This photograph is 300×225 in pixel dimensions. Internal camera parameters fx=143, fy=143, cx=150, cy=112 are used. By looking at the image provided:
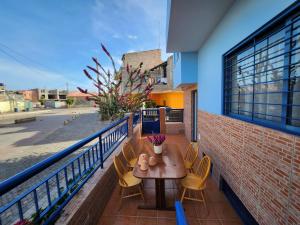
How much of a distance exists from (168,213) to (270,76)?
2477mm

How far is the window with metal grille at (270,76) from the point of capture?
4.58 ft

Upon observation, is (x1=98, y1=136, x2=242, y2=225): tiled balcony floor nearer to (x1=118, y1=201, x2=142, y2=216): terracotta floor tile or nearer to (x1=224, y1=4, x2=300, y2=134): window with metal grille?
(x1=118, y1=201, x2=142, y2=216): terracotta floor tile

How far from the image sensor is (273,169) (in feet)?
4.97

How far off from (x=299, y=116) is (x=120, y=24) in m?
8.83

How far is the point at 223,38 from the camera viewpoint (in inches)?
109

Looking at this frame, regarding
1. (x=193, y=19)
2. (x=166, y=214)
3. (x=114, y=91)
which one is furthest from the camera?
(x=114, y=91)

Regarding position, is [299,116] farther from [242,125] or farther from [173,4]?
[173,4]

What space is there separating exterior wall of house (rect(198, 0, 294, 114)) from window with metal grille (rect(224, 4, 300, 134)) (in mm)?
129

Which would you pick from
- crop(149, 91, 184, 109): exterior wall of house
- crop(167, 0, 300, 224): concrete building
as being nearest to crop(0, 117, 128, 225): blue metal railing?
crop(167, 0, 300, 224): concrete building

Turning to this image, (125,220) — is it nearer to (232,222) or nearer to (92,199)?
(92,199)

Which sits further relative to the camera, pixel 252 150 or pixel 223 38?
pixel 223 38


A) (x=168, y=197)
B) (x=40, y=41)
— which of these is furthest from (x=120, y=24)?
(x=40, y=41)

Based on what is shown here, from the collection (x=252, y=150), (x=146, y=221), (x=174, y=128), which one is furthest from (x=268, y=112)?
(x=174, y=128)

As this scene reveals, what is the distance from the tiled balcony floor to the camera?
87.1 inches
